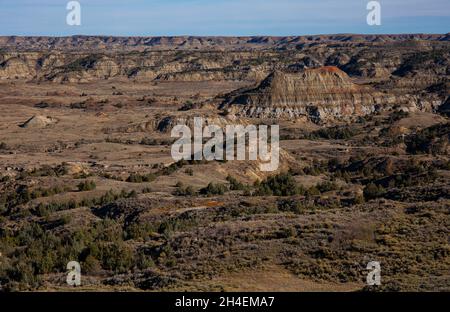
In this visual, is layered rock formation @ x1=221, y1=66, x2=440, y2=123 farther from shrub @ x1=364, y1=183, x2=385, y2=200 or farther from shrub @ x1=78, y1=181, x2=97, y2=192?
shrub @ x1=364, y1=183, x2=385, y2=200

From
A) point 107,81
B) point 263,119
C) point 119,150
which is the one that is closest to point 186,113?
point 263,119

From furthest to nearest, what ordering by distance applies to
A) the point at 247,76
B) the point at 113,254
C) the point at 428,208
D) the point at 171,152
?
the point at 247,76 < the point at 171,152 < the point at 428,208 < the point at 113,254

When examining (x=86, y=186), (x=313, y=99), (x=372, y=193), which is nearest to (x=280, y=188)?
(x=372, y=193)

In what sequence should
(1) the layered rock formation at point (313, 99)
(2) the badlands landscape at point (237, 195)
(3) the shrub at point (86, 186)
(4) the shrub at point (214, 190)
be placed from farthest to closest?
(1) the layered rock formation at point (313, 99) → (3) the shrub at point (86, 186) → (4) the shrub at point (214, 190) → (2) the badlands landscape at point (237, 195)

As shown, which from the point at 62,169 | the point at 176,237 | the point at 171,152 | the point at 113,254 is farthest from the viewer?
the point at 171,152

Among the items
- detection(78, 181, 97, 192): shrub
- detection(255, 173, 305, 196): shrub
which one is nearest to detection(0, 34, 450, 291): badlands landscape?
detection(78, 181, 97, 192): shrub

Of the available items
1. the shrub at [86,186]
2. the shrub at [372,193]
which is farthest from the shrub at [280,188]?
the shrub at [86,186]

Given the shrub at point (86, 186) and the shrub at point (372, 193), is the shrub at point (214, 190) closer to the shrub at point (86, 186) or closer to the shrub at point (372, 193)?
the shrub at point (86, 186)

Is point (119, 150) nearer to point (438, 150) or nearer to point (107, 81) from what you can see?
point (438, 150)
